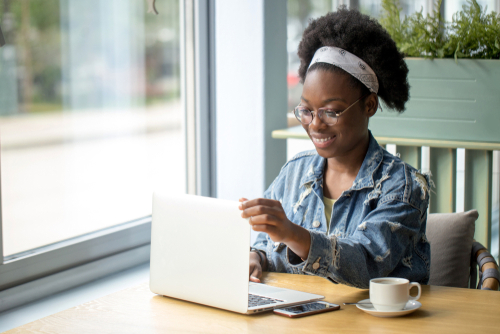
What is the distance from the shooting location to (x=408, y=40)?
6.96ft

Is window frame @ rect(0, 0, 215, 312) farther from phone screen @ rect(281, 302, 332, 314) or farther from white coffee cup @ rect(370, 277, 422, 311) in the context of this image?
white coffee cup @ rect(370, 277, 422, 311)

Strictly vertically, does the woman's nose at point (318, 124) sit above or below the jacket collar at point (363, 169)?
above

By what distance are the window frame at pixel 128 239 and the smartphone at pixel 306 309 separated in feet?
3.37

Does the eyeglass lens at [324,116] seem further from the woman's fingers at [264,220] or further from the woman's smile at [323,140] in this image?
the woman's fingers at [264,220]

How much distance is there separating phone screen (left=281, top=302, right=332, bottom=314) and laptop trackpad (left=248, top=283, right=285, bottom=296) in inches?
3.9

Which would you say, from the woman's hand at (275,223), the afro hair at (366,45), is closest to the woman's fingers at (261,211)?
the woman's hand at (275,223)

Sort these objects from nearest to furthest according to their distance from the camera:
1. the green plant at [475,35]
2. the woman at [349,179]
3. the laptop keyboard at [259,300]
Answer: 1. the laptop keyboard at [259,300]
2. the woman at [349,179]
3. the green plant at [475,35]

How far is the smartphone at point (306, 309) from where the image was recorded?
1097mm

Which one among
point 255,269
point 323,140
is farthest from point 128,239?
point 323,140

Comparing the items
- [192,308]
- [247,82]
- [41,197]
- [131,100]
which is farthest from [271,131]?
[192,308]

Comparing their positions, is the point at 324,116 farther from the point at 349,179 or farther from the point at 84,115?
the point at 84,115

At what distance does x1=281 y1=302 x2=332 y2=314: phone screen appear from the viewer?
112cm

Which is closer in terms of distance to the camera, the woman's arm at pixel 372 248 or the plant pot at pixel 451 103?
the woman's arm at pixel 372 248

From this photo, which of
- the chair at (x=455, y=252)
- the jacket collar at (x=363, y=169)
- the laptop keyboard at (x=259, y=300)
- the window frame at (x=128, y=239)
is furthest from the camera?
the window frame at (x=128, y=239)
